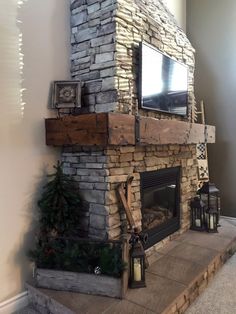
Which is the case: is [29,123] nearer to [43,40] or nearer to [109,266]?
[43,40]

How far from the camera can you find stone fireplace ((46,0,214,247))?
212cm

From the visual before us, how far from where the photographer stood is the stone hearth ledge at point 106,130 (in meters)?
1.97

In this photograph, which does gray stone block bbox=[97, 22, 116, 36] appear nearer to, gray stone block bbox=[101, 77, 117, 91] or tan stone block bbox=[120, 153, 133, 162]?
gray stone block bbox=[101, 77, 117, 91]

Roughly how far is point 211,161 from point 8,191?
10.2ft

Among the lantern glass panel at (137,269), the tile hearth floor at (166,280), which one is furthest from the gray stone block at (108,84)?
the tile hearth floor at (166,280)

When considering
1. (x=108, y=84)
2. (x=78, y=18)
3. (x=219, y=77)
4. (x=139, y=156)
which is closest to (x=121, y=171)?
(x=139, y=156)

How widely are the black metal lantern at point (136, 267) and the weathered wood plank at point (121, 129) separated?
0.81 metres

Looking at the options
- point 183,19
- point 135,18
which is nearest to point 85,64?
point 135,18

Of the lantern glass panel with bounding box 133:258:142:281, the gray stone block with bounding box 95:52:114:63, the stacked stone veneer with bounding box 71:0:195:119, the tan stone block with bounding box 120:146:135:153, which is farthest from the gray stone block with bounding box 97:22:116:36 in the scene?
the lantern glass panel with bounding box 133:258:142:281

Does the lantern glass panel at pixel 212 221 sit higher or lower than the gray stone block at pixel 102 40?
lower

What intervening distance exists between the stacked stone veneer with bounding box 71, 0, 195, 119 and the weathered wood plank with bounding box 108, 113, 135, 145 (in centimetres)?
20

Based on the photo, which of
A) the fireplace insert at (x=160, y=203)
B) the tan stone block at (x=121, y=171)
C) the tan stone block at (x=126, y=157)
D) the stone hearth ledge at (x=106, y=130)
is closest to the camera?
the stone hearth ledge at (x=106, y=130)

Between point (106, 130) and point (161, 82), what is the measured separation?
1139 mm

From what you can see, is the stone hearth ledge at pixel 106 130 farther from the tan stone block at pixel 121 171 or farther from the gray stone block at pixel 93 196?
the gray stone block at pixel 93 196
